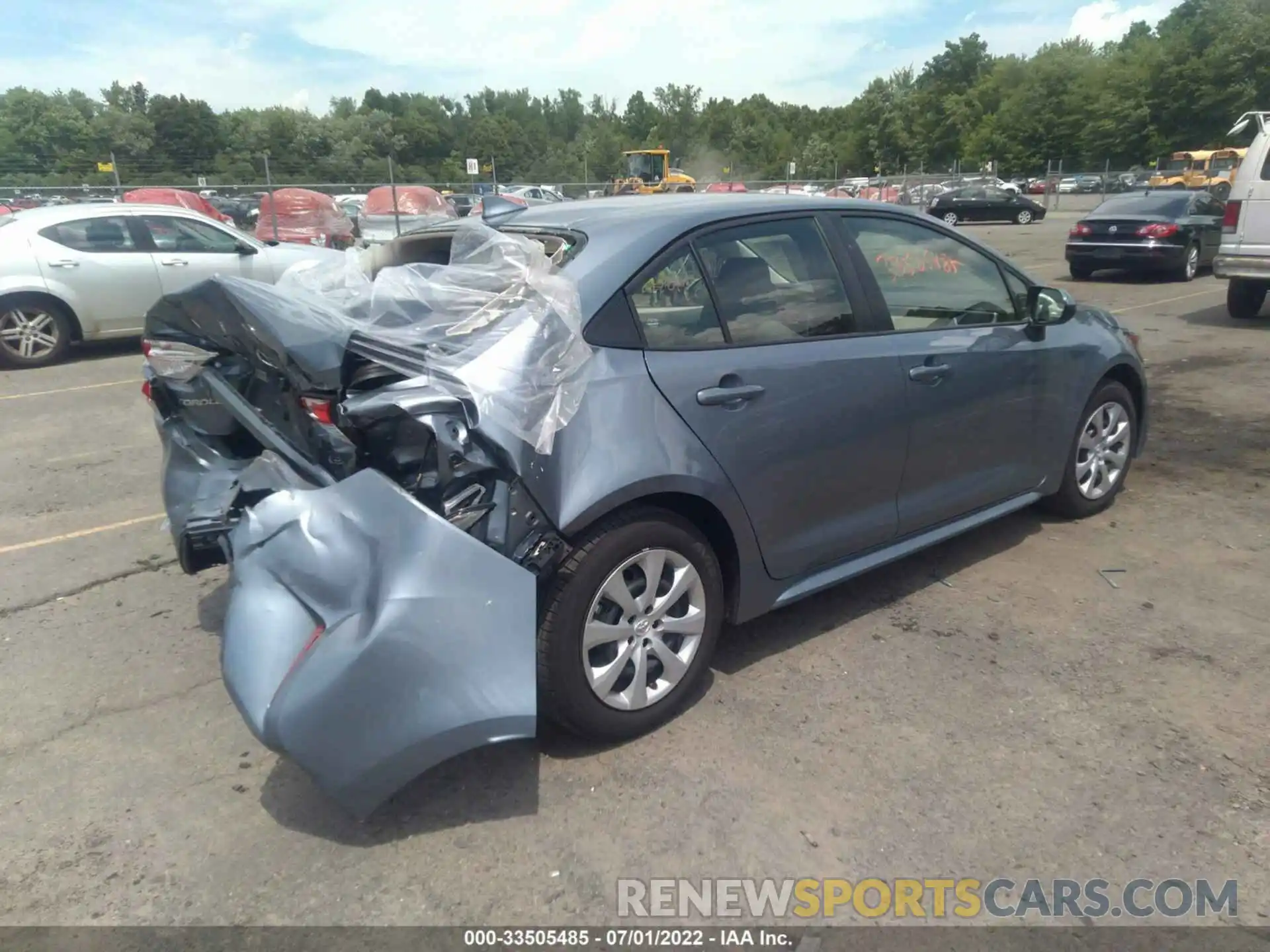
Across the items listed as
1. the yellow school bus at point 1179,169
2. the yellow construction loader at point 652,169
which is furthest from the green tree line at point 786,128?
the yellow school bus at point 1179,169

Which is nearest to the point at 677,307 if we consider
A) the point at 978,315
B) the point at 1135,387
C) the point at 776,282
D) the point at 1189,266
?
the point at 776,282

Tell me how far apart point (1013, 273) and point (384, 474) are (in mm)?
3170

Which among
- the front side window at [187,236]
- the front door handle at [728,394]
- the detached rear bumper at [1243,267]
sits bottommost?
the detached rear bumper at [1243,267]

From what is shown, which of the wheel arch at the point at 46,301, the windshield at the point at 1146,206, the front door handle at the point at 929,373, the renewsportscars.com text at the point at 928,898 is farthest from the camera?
the windshield at the point at 1146,206

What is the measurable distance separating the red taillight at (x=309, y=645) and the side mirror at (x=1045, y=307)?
3438 mm

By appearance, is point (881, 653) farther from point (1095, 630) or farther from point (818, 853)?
point (818, 853)

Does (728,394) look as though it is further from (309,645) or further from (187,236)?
(187,236)

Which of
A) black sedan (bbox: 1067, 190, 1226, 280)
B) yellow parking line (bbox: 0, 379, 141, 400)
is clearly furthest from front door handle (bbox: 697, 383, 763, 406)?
black sedan (bbox: 1067, 190, 1226, 280)

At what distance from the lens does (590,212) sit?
143 inches

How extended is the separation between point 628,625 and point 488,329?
1052 mm

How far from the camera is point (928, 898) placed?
2471mm

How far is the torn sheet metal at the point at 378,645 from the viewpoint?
2451 millimetres

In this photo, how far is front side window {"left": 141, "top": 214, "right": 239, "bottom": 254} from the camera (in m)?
10.8

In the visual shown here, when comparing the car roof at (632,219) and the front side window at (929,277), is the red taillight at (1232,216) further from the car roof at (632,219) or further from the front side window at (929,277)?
the car roof at (632,219)
